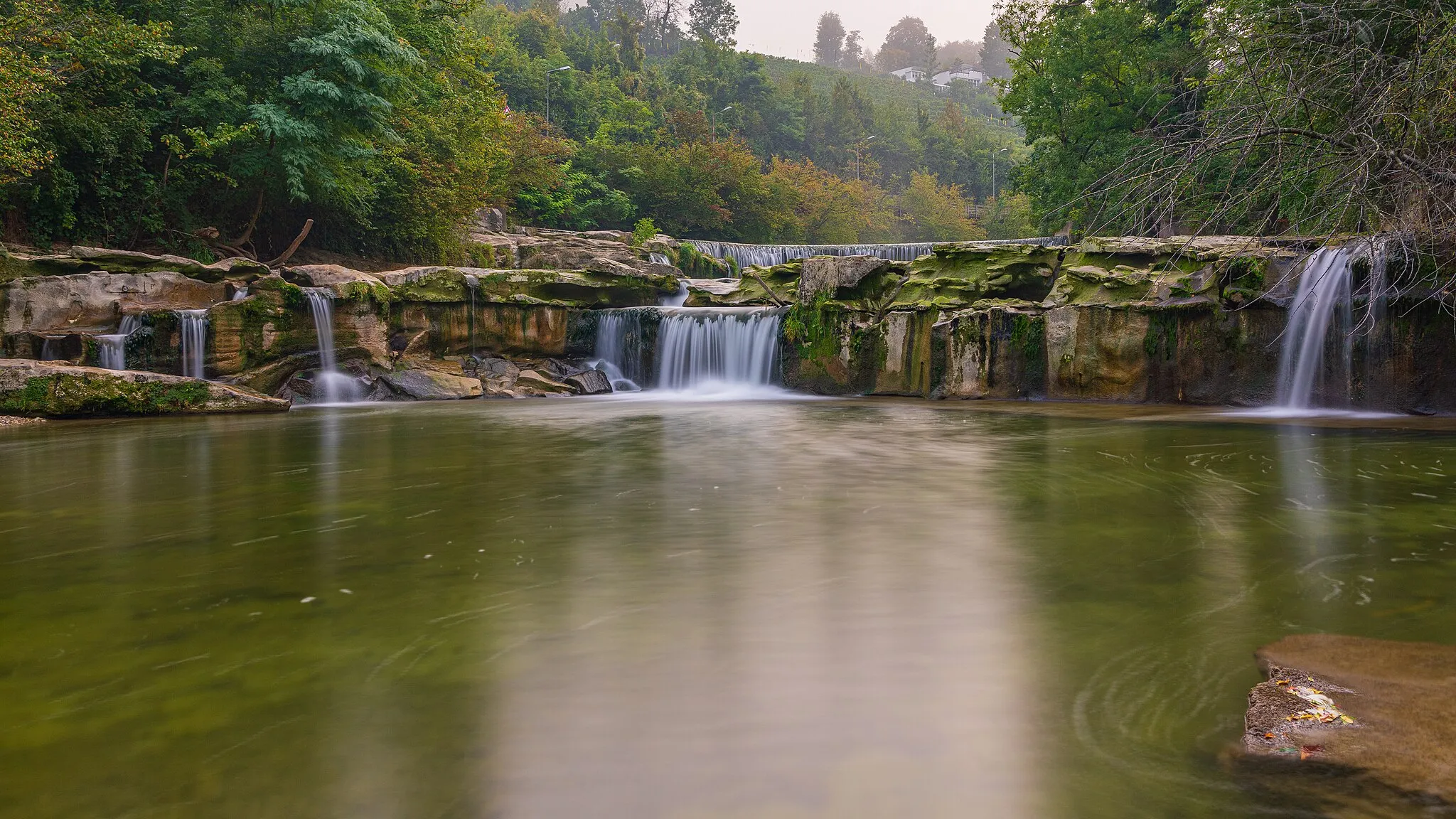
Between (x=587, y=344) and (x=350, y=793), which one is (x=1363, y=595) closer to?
(x=350, y=793)

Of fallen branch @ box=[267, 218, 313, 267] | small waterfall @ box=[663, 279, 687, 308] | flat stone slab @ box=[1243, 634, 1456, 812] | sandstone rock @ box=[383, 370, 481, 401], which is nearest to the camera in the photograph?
flat stone slab @ box=[1243, 634, 1456, 812]

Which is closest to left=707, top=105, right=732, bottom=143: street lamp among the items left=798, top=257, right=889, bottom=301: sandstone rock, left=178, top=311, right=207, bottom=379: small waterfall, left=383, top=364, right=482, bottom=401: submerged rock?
left=798, top=257, right=889, bottom=301: sandstone rock

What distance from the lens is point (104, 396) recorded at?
13641 millimetres

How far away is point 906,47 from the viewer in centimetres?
18262

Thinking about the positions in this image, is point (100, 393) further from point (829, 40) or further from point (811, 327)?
point (829, 40)

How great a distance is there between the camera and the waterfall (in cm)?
1834

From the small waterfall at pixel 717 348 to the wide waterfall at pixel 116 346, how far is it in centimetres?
1011

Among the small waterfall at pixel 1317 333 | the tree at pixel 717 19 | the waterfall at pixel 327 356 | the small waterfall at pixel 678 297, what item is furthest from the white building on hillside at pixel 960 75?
the waterfall at pixel 327 356

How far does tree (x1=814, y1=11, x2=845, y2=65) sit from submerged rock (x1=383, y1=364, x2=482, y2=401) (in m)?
158

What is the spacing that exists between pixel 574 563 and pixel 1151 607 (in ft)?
8.64

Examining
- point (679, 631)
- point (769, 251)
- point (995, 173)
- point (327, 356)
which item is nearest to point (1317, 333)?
point (679, 631)

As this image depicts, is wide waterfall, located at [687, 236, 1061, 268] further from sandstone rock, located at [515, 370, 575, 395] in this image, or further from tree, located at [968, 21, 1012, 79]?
tree, located at [968, 21, 1012, 79]

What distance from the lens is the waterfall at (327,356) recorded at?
1834cm

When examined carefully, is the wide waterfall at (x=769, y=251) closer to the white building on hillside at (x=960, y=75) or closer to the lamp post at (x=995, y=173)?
the lamp post at (x=995, y=173)
